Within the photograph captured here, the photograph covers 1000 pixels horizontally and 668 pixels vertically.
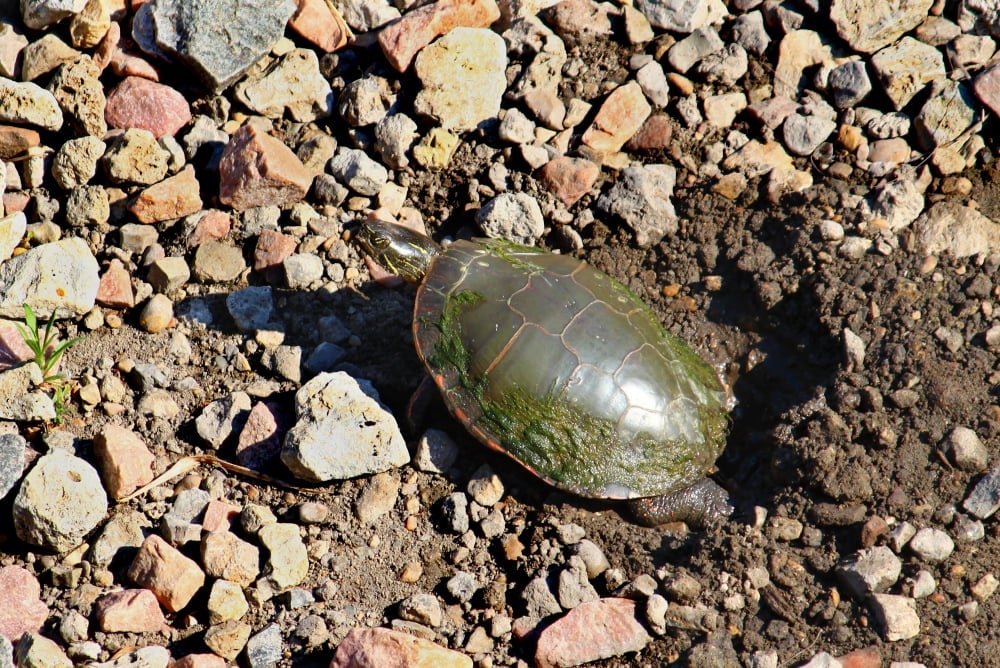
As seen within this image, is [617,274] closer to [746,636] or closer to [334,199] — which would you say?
[334,199]

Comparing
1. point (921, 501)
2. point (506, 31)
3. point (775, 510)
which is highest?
point (506, 31)

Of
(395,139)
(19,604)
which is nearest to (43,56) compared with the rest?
(395,139)

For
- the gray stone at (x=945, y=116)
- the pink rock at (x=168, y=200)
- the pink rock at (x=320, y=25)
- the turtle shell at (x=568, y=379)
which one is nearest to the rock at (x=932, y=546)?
the turtle shell at (x=568, y=379)

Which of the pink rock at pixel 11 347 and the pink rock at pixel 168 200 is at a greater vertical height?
the pink rock at pixel 168 200

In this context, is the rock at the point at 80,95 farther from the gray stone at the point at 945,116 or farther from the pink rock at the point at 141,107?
the gray stone at the point at 945,116

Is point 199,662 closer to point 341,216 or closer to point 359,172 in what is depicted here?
point 341,216

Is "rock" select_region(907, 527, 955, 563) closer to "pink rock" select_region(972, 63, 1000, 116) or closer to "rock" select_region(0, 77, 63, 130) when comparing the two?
"pink rock" select_region(972, 63, 1000, 116)

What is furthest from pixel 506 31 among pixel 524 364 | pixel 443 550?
pixel 443 550

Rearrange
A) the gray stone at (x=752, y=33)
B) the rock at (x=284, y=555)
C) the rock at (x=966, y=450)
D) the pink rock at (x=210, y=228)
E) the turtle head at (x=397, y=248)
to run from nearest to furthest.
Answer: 1. the rock at (x=284, y=555)
2. the rock at (x=966, y=450)
3. the turtle head at (x=397, y=248)
4. the pink rock at (x=210, y=228)
5. the gray stone at (x=752, y=33)
